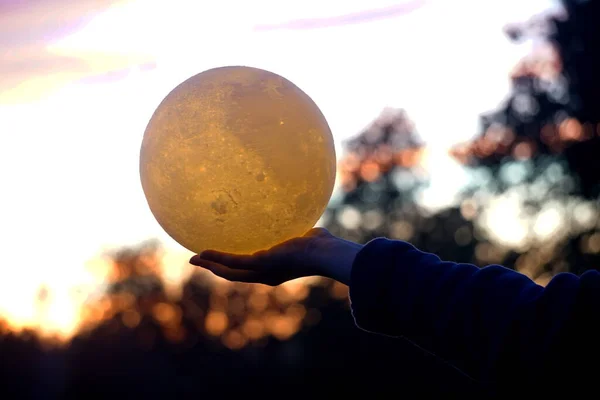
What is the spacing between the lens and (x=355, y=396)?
97.6 feet

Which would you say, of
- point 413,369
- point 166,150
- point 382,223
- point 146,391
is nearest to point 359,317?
point 166,150

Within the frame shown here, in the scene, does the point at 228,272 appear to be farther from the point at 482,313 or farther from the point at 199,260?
the point at 482,313

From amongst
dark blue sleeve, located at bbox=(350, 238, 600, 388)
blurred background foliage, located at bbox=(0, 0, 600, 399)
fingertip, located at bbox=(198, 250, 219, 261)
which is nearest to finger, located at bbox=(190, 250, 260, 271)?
fingertip, located at bbox=(198, 250, 219, 261)

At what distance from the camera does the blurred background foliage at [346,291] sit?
25.8 metres

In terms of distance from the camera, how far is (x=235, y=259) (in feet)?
11.7

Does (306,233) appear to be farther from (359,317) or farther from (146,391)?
(146,391)

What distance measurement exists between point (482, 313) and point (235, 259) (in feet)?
4.85

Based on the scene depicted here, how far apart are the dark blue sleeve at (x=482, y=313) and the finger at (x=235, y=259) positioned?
83 centimetres

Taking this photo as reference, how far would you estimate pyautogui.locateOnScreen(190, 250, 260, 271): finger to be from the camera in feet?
11.7

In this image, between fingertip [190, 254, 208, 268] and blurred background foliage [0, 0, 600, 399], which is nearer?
fingertip [190, 254, 208, 268]

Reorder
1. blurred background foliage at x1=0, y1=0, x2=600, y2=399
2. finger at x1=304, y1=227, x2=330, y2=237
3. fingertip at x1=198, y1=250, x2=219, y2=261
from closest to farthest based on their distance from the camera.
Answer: finger at x1=304, y1=227, x2=330, y2=237, fingertip at x1=198, y1=250, x2=219, y2=261, blurred background foliage at x1=0, y1=0, x2=600, y2=399

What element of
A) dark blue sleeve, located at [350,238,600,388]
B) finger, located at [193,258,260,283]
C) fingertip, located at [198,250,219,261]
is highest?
fingertip, located at [198,250,219,261]

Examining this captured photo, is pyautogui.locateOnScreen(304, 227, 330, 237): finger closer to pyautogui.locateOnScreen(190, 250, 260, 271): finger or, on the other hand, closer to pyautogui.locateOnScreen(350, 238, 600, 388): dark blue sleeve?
pyautogui.locateOnScreen(190, 250, 260, 271): finger

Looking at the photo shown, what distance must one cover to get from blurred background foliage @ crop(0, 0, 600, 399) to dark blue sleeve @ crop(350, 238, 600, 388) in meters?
23.0
